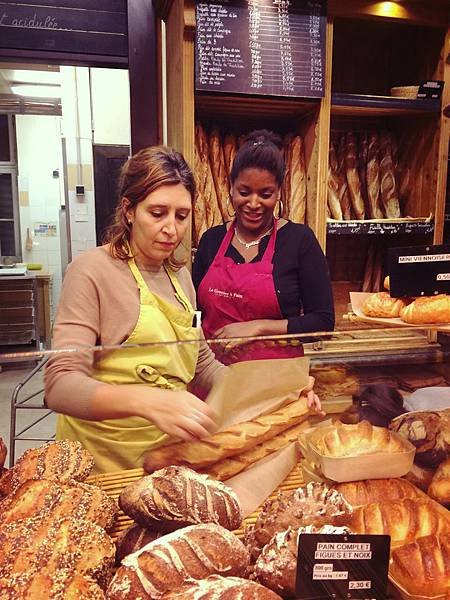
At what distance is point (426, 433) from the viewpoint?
36.5 inches

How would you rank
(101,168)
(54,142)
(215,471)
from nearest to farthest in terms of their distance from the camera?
1. (215,471)
2. (101,168)
3. (54,142)

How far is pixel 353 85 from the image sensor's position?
3031mm

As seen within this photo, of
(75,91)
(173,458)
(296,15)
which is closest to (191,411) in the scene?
(173,458)

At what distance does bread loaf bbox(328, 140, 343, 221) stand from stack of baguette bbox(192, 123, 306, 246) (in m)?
0.17

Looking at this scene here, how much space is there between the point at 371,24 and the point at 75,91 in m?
3.27

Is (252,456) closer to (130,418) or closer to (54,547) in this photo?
(130,418)

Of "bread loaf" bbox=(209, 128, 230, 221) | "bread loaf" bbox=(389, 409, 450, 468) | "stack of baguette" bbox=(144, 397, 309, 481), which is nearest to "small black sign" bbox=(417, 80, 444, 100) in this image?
"bread loaf" bbox=(209, 128, 230, 221)

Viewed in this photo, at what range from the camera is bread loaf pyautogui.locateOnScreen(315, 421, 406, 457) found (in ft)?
2.84

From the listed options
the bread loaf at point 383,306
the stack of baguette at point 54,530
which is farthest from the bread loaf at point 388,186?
the stack of baguette at point 54,530

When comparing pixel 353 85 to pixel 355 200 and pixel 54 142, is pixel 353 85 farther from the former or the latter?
pixel 54 142

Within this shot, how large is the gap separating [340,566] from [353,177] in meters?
2.43

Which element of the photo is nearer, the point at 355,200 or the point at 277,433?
the point at 277,433

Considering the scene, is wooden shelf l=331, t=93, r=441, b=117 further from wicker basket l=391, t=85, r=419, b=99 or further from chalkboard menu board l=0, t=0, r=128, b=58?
chalkboard menu board l=0, t=0, r=128, b=58

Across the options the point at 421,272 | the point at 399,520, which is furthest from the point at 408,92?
the point at 399,520
